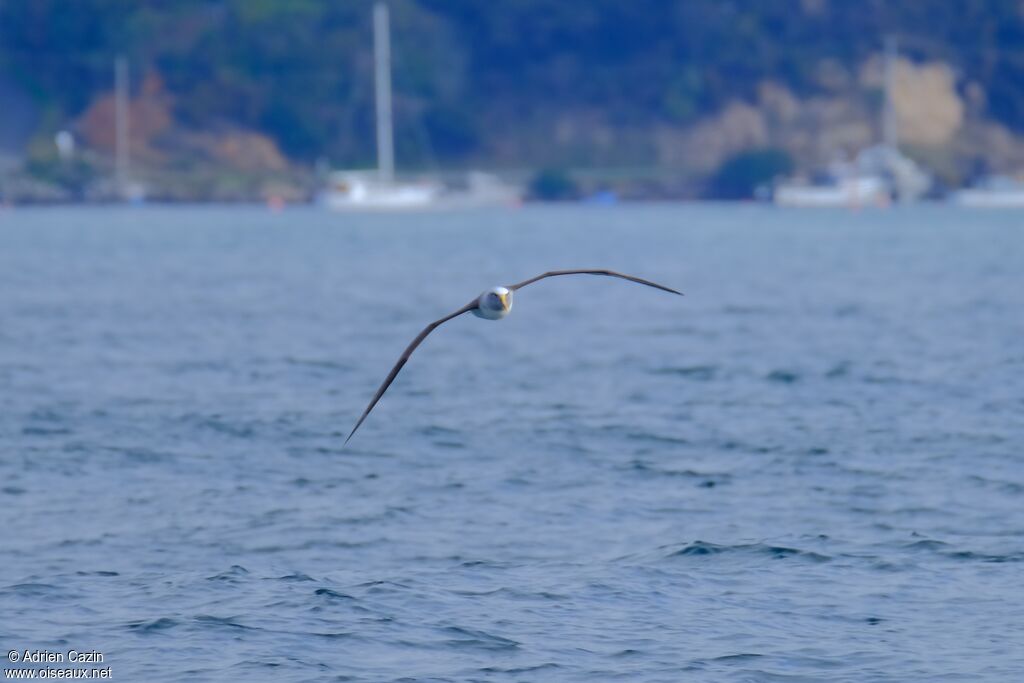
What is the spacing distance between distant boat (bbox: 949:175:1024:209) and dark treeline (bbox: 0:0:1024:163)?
21.1m

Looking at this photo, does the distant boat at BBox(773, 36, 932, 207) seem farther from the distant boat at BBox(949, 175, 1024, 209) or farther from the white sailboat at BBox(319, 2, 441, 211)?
the white sailboat at BBox(319, 2, 441, 211)

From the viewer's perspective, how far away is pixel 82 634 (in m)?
17.8

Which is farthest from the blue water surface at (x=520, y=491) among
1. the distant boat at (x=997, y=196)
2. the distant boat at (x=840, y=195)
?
the distant boat at (x=997, y=196)

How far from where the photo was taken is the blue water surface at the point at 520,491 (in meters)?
17.6

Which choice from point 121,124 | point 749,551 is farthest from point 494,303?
point 121,124

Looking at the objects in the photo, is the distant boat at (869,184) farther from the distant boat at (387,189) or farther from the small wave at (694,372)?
the small wave at (694,372)

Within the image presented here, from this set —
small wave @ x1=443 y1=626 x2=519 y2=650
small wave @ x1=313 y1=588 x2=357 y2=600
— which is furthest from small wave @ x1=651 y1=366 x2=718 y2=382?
small wave @ x1=443 y1=626 x2=519 y2=650

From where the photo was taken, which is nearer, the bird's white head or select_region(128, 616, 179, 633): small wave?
the bird's white head

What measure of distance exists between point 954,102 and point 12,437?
137203 millimetres

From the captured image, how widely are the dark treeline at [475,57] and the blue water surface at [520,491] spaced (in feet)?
342

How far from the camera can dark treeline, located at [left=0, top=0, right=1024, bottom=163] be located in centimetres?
15500

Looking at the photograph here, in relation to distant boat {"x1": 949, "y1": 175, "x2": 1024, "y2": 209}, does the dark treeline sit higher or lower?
higher

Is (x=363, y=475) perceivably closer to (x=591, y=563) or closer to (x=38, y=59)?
(x=591, y=563)

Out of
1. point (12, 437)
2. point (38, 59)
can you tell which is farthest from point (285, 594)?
point (38, 59)
